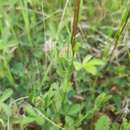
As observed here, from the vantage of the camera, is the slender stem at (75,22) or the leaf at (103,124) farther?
the leaf at (103,124)

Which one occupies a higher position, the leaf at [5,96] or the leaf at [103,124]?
the leaf at [5,96]

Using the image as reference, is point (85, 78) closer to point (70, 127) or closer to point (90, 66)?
point (90, 66)

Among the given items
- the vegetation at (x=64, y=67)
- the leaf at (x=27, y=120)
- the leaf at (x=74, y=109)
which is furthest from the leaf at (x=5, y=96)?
the leaf at (x=74, y=109)

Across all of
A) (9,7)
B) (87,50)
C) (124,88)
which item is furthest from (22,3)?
(124,88)

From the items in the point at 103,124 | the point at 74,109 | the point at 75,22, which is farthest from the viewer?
the point at 74,109

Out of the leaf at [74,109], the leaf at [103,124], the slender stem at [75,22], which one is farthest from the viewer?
the leaf at [74,109]

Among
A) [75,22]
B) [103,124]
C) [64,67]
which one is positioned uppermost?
[75,22]

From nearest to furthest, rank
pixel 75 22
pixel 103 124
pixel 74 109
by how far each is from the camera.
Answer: pixel 75 22 → pixel 103 124 → pixel 74 109

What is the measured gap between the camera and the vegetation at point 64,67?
158 cm

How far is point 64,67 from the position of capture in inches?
61.7

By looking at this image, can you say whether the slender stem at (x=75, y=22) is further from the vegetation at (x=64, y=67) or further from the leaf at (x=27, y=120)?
the leaf at (x=27, y=120)

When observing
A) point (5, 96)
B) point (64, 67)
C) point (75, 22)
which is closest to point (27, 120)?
point (5, 96)

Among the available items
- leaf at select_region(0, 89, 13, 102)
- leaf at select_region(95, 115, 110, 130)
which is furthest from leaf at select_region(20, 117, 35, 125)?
leaf at select_region(95, 115, 110, 130)

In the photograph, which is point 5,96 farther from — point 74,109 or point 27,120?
point 74,109
